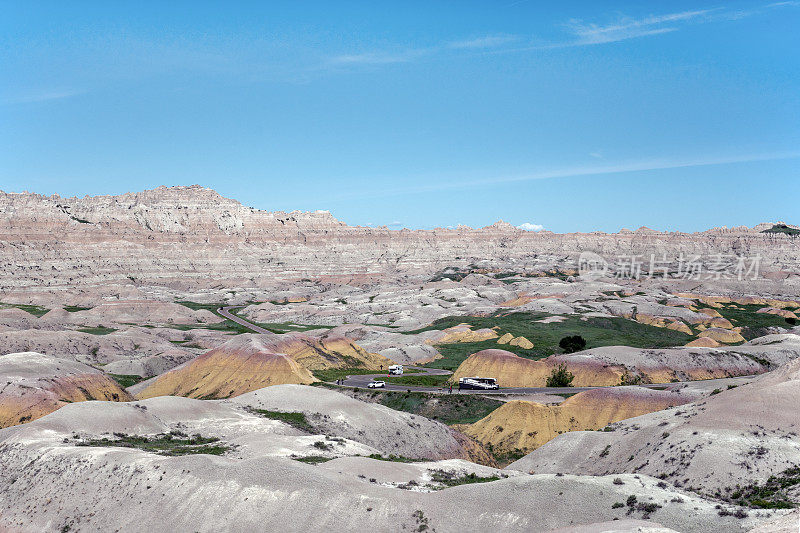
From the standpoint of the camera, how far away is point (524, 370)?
229ft

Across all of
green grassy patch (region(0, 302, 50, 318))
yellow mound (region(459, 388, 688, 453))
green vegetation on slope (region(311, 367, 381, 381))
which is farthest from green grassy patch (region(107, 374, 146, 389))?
green grassy patch (region(0, 302, 50, 318))

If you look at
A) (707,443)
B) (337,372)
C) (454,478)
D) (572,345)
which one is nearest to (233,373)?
(337,372)

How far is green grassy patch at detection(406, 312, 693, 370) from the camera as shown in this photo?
92062 mm

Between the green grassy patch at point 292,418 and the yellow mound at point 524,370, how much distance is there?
100ft

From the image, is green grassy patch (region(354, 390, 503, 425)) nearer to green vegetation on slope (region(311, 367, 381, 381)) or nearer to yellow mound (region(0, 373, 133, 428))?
green vegetation on slope (region(311, 367, 381, 381))

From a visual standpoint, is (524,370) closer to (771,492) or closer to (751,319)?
(771,492)

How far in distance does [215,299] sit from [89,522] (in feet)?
513

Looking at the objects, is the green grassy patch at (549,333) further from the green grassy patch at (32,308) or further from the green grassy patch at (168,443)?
the green grassy patch at (32,308)

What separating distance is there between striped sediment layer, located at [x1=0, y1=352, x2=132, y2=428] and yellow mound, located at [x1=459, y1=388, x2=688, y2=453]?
33142 mm

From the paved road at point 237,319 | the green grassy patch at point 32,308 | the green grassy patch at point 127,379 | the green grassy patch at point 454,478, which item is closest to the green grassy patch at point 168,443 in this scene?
the green grassy patch at point 454,478

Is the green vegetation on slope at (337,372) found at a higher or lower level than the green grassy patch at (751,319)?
lower

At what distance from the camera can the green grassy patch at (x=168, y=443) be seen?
111 feet

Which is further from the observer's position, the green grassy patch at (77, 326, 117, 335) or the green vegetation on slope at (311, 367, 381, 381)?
the green grassy patch at (77, 326, 117, 335)

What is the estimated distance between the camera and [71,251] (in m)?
187
